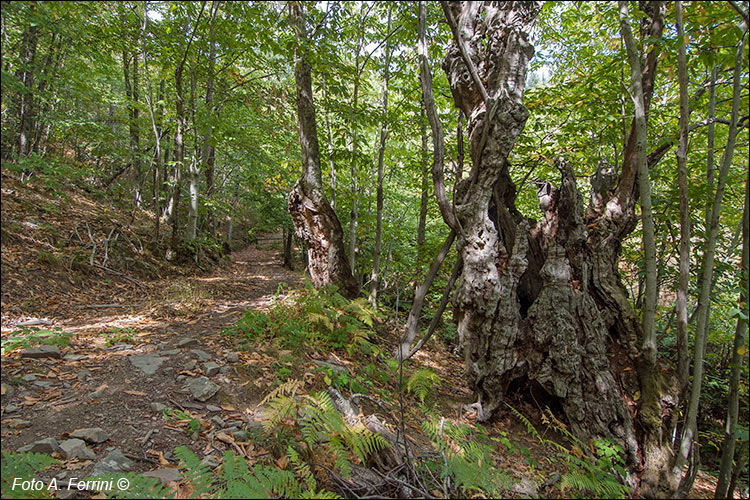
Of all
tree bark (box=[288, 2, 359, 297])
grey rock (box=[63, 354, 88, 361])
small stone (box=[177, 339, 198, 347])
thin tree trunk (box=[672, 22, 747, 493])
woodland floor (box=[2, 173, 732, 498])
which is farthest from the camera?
tree bark (box=[288, 2, 359, 297])

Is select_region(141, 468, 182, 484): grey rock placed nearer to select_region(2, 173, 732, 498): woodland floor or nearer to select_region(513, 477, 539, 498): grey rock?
select_region(2, 173, 732, 498): woodland floor

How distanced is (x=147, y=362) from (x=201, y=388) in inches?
31.5

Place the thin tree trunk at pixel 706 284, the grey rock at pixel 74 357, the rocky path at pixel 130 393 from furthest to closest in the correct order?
1. the grey rock at pixel 74 357
2. the thin tree trunk at pixel 706 284
3. the rocky path at pixel 130 393

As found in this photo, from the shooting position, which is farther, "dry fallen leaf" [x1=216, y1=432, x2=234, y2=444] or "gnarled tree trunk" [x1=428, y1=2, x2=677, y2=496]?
"gnarled tree trunk" [x1=428, y1=2, x2=677, y2=496]

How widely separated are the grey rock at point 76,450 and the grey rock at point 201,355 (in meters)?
1.55

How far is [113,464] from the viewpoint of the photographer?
2449 millimetres

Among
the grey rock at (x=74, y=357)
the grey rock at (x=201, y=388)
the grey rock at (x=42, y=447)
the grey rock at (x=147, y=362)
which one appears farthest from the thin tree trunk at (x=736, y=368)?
the grey rock at (x=74, y=357)

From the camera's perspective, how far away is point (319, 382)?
13.5 feet

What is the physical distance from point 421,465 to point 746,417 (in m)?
6.76

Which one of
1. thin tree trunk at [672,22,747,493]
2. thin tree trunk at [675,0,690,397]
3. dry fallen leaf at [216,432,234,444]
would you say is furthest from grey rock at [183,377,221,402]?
thin tree trunk at [675,0,690,397]

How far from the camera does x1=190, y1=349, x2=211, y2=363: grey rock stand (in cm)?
410

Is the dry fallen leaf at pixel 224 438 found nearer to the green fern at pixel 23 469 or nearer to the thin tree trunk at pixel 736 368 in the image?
the green fern at pixel 23 469

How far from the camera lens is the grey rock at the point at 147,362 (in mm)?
3680

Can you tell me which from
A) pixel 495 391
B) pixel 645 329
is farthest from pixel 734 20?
pixel 495 391
